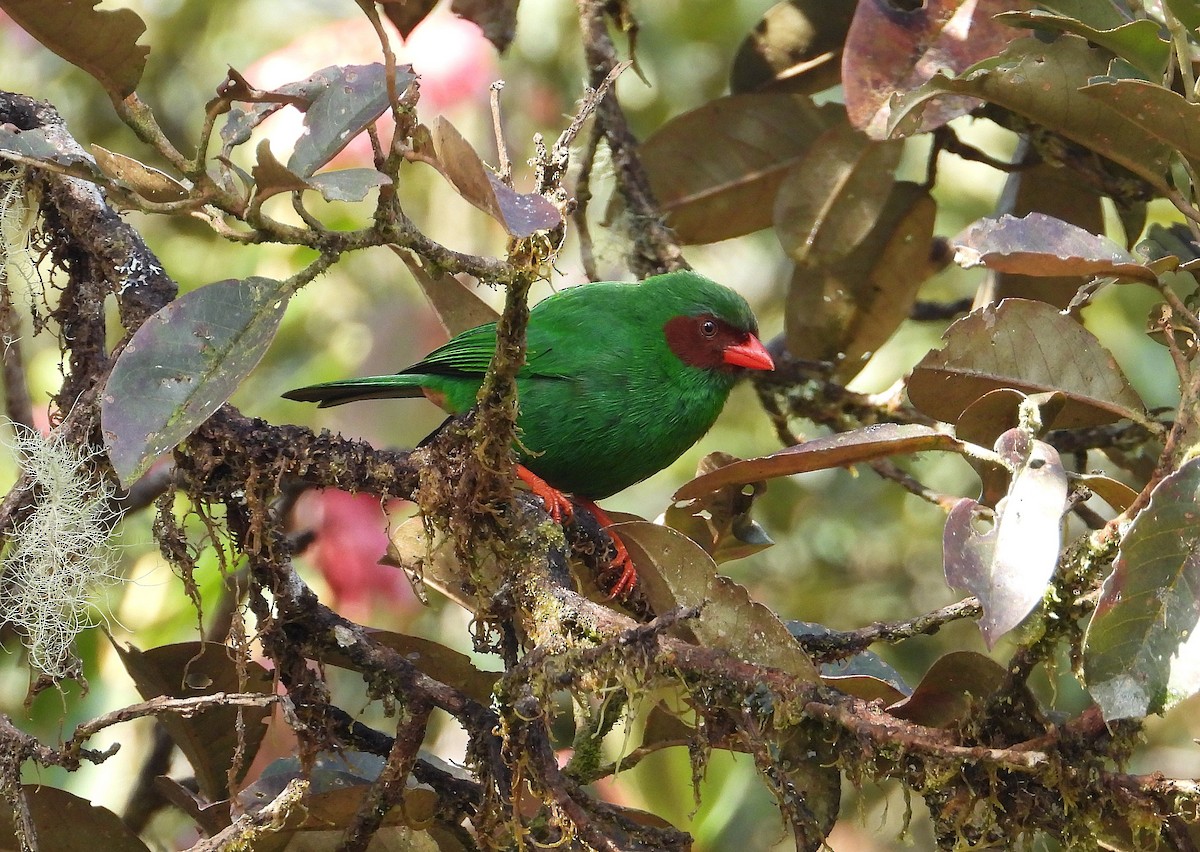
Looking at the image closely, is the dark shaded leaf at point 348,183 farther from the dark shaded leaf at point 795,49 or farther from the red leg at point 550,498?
the dark shaded leaf at point 795,49

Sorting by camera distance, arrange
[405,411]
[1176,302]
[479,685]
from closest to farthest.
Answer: [1176,302], [479,685], [405,411]

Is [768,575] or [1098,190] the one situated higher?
[1098,190]

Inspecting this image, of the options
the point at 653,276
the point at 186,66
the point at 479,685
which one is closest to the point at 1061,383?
the point at 479,685

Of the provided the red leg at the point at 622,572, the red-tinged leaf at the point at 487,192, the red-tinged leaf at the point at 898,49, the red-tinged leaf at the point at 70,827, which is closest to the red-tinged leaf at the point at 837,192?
the red-tinged leaf at the point at 898,49

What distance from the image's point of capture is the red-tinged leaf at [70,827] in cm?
215

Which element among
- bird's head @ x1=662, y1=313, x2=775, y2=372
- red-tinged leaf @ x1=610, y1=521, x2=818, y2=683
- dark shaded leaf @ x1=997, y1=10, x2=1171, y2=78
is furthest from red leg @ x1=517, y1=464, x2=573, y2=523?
dark shaded leaf @ x1=997, y1=10, x2=1171, y2=78

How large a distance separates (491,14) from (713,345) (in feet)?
3.60

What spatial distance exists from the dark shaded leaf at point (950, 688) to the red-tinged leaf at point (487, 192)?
3.02ft

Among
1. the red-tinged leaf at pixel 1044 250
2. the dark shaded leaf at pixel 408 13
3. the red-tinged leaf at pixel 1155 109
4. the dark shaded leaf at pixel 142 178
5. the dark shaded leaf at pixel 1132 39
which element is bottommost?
the red-tinged leaf at pixel 1044 250

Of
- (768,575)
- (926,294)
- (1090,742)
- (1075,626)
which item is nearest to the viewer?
(1090,742)

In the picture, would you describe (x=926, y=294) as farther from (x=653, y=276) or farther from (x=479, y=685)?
(x=479, y=685)

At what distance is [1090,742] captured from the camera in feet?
5.03

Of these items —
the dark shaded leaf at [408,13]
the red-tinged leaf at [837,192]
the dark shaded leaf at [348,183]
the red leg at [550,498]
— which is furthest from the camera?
the red-tinged leaf at [837,192]

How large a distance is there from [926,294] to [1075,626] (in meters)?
4.06
